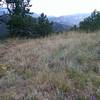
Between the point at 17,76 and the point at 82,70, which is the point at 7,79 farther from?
the point at 82,70

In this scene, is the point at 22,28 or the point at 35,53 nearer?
the point at 35,53

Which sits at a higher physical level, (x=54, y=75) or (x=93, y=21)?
(x=54, y=75)

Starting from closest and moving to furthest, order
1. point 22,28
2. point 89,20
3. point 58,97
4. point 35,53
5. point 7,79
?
point 58,97
point 7,79
point 35,53
point 22,28
point 89,20

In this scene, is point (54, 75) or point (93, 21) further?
point (93, 21)

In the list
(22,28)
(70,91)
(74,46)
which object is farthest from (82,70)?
(22,28)

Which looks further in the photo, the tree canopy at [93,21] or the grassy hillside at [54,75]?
the tree canopy at [93,21]

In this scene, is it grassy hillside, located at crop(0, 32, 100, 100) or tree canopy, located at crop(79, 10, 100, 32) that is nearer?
grassy hillside, located at crop(0, 32, 100, 100)

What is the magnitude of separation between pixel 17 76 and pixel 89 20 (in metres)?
16.9

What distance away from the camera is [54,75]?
18.2ft

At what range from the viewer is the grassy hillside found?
15.9ft

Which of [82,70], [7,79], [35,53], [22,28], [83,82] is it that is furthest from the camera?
[22,28]

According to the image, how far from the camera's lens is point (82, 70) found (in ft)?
20.2

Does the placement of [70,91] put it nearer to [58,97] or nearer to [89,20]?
[58,97]

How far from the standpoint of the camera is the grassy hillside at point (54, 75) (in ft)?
15.9
